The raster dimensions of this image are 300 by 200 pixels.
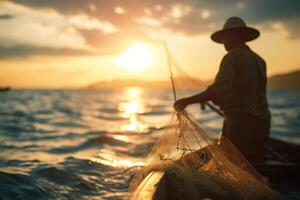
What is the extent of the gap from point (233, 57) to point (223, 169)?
1974mm

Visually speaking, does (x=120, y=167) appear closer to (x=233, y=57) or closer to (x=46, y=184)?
(x=46, y=184)

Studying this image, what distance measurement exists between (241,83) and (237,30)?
1.07 m

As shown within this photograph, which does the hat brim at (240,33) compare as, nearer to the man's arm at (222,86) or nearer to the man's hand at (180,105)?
the man's arm at (222,86)

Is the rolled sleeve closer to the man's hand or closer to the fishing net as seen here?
the man's hand

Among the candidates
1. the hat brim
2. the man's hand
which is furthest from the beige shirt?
the man's hand

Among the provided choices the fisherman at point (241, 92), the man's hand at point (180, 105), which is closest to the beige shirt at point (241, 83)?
the fisherman at point (241, 92)

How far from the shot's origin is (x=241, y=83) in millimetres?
6043

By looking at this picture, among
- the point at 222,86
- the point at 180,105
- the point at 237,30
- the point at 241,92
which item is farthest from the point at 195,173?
the point at 237,30

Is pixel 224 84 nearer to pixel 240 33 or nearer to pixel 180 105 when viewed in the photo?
pixel 180 105

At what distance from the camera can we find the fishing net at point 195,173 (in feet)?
13.5

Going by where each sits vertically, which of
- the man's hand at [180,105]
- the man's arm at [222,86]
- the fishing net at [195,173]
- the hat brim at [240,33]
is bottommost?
the fishing net at [195,173]

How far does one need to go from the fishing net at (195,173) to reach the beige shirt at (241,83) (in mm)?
702

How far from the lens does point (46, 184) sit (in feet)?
28.0

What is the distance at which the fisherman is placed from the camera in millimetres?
5871
